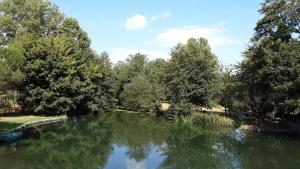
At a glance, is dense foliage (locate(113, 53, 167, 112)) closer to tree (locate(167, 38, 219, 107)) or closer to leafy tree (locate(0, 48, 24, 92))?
tree (locate(167, 38, 219, 107))

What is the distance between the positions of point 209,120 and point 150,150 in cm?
1729

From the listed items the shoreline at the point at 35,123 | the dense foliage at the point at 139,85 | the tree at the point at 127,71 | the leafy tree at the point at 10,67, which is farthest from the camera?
the tree at the point at 127,71

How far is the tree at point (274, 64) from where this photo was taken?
3434 centimetres

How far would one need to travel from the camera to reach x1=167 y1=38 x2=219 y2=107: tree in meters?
51.3

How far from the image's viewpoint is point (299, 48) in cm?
3556

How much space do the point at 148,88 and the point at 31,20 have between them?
76.3ft

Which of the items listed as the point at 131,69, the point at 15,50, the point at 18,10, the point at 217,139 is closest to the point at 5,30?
the point at 18,10

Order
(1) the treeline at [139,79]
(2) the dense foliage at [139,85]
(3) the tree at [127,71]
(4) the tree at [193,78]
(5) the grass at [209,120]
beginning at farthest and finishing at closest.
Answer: (3) the tree at [127,71]
(2) the dense foliage at [139,85]
(4) the tree at [193,78]
(5) the grass at [209,120]
(1) the treeline at [139,79]

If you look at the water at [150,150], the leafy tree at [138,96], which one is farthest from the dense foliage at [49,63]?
the water at [150,150]

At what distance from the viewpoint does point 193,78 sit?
51.9 meters

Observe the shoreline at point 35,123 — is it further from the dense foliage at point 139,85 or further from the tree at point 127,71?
the tree at point 127,71

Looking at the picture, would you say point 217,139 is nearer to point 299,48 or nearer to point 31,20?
point 299,48

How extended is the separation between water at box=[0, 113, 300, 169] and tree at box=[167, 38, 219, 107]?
9925 mm

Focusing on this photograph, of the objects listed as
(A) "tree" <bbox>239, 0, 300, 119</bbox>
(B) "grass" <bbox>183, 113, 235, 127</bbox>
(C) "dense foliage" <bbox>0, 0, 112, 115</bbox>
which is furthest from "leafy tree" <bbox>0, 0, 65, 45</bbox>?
(A) "tree" <bbox>239, 0, 300, 119</bbox>
